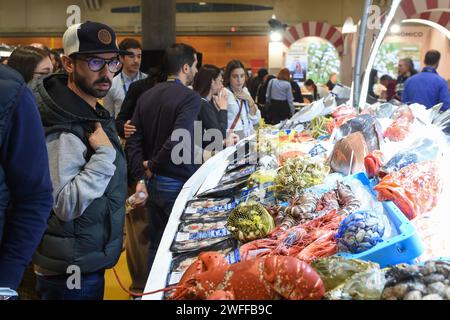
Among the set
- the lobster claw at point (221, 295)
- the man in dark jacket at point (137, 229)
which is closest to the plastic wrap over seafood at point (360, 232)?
the lobster claw at point (221, 295)

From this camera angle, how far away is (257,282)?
1.28 m

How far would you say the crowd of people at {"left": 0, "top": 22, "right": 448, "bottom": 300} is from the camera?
1.56 meters

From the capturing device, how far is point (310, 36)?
14.8 metres

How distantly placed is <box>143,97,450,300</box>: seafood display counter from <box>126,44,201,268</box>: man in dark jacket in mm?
262

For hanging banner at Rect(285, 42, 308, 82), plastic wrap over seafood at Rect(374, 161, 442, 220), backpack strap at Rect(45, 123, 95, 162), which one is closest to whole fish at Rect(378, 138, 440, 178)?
plastic wrap over seafood at Rect(374, 161, 442, 220)

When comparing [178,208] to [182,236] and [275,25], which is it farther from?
[275,25]

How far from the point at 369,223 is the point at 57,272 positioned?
1.27 meters

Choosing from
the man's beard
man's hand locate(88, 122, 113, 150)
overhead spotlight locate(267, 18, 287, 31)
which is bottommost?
man's hand locate(88, 122, 113, 150)

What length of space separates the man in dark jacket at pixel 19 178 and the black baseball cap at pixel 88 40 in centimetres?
68

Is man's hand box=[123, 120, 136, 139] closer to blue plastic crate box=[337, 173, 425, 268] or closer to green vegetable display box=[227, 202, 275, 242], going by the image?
green vegetable display box=[227, 202, 275, 242]

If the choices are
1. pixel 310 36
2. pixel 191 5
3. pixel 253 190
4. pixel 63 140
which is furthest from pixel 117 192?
pixel 191 5

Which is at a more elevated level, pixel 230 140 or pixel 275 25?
pixel 275 25

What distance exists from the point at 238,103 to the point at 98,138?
3163 millimetres

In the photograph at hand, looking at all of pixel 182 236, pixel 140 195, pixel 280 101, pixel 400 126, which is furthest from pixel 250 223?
pixel 280 101
